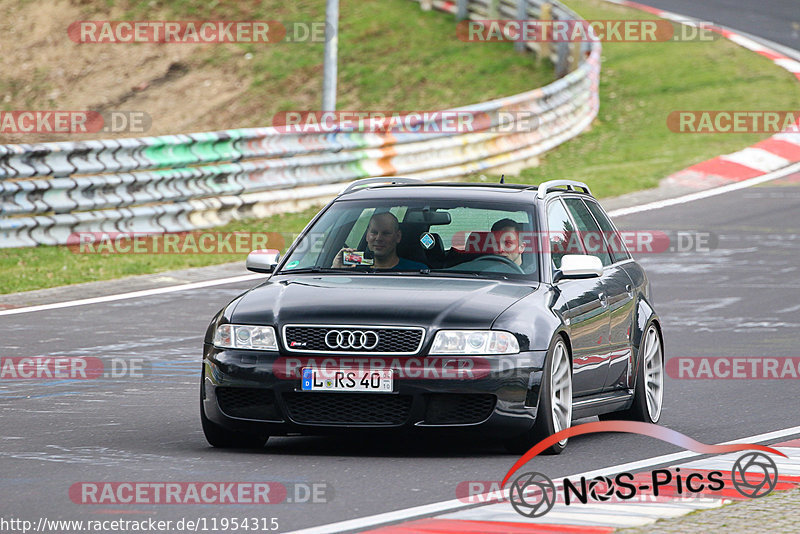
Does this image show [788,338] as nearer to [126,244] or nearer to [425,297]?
[425,297]

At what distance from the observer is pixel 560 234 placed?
941cm

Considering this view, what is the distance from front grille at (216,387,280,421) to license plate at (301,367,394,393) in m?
0.25

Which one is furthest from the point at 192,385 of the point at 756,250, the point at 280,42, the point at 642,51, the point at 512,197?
the point at 280,42

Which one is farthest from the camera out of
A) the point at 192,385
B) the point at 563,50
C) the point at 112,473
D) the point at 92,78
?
the point at 92,78

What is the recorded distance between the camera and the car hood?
26.1ft

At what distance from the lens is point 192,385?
10.8 metres

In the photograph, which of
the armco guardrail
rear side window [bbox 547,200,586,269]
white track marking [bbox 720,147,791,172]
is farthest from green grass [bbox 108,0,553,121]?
rear side window [bbox 547,200,586,269]

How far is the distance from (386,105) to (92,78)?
852 cm

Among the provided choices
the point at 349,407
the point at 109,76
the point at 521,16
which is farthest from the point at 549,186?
the point at 109,76

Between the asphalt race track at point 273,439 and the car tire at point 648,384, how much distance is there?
0.14 meters

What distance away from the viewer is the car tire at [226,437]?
8312 mm

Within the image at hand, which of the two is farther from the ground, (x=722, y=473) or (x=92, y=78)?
(x=92, y=78)

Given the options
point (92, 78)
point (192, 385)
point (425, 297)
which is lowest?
point (192, 385)

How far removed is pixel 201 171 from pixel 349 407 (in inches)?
451
